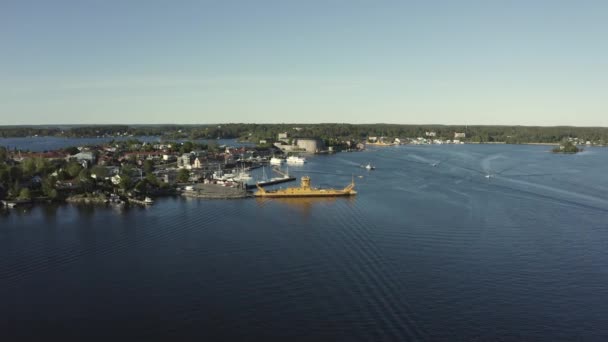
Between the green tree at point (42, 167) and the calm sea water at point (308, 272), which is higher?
the green tree at point (42, 167)

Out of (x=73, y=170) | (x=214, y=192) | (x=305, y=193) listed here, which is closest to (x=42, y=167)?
Result: (x=73, y=170)

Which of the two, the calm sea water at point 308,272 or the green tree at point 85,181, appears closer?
the calm sea water at point 308,272

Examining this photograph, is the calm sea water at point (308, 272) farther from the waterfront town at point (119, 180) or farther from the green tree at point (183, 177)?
the green tree at point (183, 177)

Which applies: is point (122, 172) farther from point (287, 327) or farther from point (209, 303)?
point (287, 327)

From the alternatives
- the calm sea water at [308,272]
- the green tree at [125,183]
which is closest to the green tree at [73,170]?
the green tree at [125,183]

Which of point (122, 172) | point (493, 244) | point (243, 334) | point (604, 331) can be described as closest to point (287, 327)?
point (243, 334)

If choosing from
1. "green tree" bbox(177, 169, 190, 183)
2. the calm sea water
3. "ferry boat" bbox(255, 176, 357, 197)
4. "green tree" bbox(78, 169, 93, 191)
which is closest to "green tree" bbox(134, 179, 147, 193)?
"green tree" bbox(78, 169, 93, 191)
